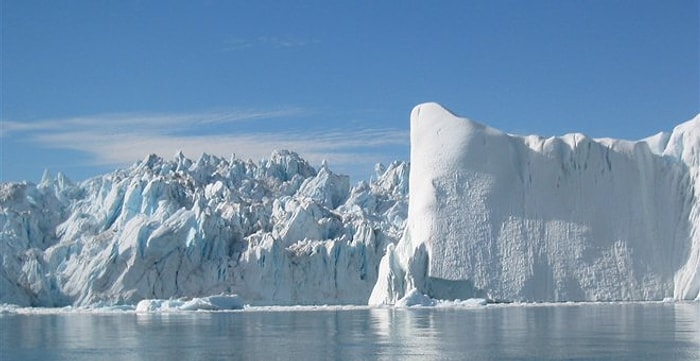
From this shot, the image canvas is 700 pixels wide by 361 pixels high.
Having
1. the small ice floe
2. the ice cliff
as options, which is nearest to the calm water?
the small ice floe

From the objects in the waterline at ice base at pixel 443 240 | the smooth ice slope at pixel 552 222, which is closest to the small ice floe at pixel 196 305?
the waterline at ice base at pixel 443 240

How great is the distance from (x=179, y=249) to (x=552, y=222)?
1452cm

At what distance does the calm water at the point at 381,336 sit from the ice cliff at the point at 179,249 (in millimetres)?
8846

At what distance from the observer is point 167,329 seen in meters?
21.3

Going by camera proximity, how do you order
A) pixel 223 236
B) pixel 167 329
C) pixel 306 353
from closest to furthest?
pixel 306 353, pixel 167 329, pixel 223 236

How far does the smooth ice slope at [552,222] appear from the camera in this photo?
3061cm

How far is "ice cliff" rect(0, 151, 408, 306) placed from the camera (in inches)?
1405

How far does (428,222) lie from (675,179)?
8417 millimetres

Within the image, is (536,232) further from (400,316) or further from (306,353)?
(306,353)

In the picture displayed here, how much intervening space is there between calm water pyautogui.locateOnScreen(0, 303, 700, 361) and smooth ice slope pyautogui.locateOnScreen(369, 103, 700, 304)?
355 centimetres

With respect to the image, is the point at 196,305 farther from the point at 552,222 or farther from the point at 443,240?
the point at 552,222

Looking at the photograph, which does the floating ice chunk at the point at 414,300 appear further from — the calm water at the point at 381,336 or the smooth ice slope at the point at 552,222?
the calm water at the point at 381,336

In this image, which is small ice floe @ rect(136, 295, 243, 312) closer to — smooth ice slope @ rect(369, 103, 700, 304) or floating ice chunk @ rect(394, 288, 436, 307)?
smooth ice slope @ rect(369, 103, 700, 304)

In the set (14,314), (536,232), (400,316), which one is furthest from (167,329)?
(536,232)
